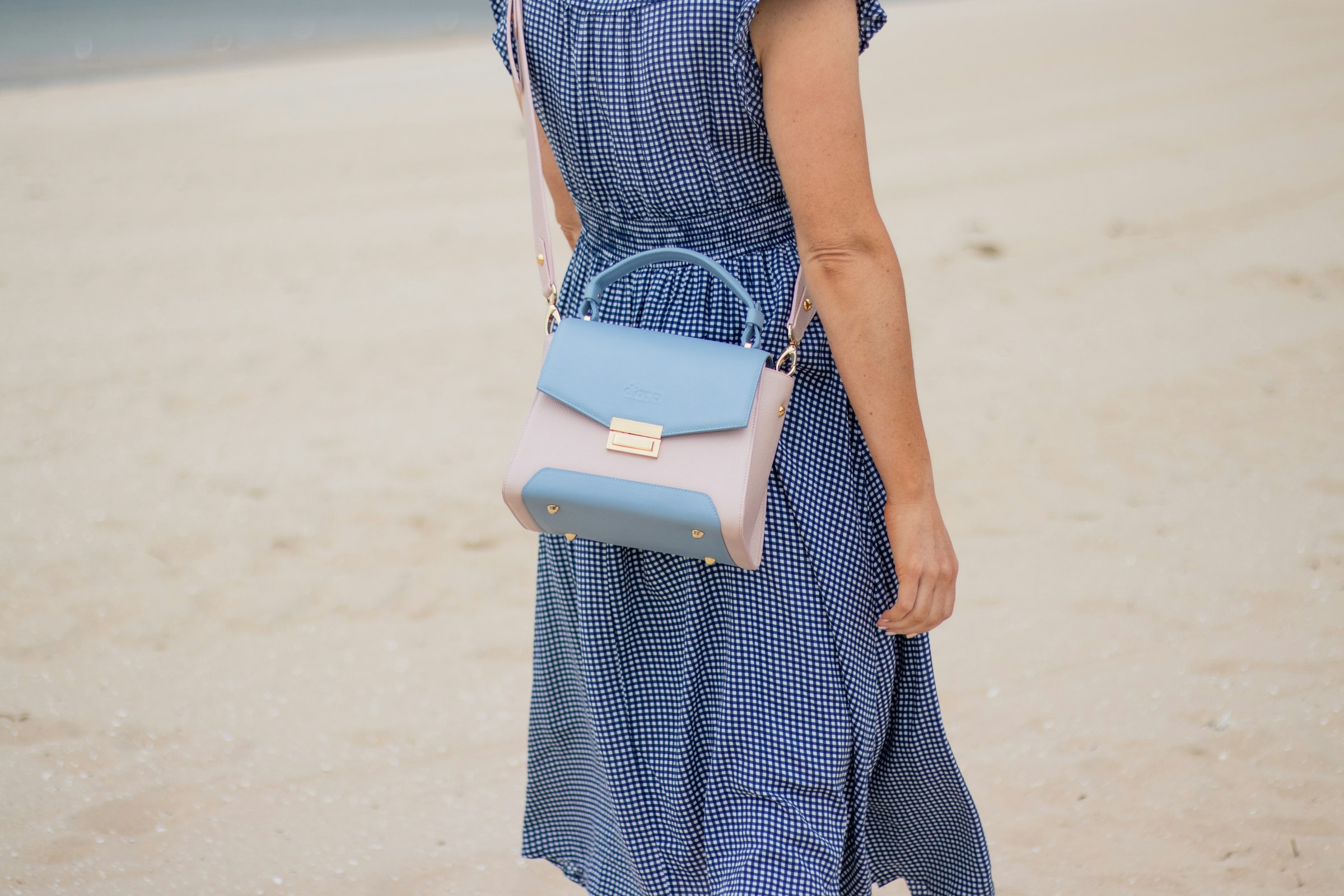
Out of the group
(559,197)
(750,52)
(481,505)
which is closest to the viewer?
(750,52)

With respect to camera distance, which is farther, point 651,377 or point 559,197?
point 559,197

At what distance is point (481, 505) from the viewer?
3828 millimetres

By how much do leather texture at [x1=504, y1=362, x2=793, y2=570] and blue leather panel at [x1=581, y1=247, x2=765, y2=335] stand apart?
8 cm

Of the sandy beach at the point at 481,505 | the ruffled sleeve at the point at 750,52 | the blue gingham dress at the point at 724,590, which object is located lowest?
the sandy beach at the point at 481,505

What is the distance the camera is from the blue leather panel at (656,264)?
1.35 meters

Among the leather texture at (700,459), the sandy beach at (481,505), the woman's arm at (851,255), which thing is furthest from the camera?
the sandy beach at (481,505)

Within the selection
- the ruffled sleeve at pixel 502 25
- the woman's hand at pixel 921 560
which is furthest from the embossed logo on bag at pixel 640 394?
the ruffled sleeve at pixel 502 25

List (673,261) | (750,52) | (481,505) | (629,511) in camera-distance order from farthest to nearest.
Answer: (481,505) → (673,261) → (629,511) → (750,52)

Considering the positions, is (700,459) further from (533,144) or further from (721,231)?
(533,144)

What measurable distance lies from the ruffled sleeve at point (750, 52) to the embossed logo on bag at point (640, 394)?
12.1 inches

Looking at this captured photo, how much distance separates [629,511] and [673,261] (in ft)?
1.04

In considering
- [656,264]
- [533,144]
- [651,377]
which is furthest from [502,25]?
[651,377]

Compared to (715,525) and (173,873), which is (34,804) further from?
(715,525)

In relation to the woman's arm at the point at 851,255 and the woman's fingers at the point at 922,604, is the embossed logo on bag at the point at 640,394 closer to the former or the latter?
the woman's arm at the point at 851,255
